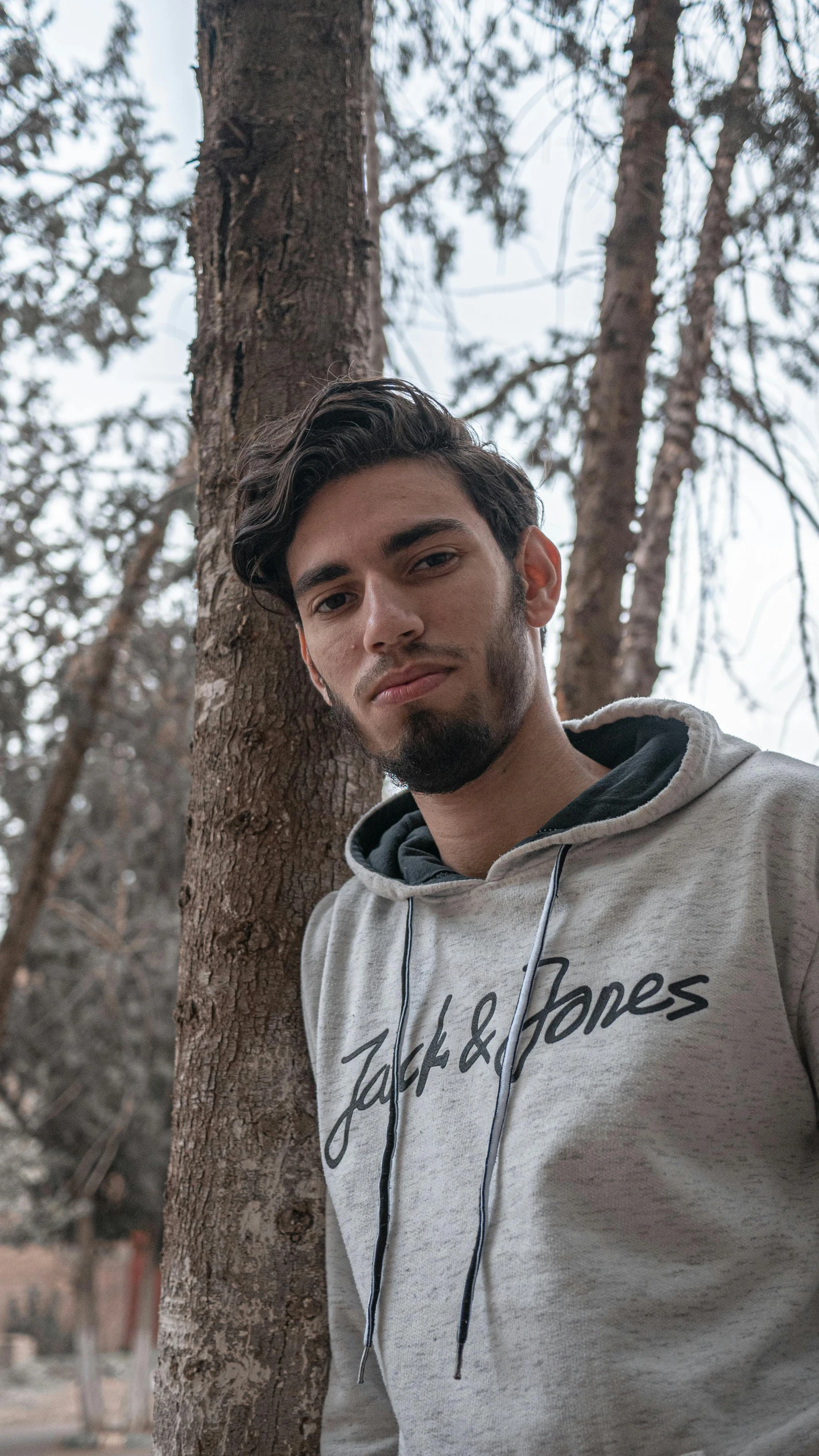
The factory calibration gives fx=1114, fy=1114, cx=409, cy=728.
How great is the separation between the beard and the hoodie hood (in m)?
0.15

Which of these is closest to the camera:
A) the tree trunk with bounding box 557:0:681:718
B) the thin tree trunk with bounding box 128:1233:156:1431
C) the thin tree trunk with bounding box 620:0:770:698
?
the tree trunk with bounding box 557:0:681:718

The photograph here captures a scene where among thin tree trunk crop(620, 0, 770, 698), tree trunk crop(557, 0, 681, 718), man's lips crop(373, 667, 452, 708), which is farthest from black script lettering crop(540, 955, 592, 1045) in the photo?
thin tree trunk crop(620, 0, 770, 698)

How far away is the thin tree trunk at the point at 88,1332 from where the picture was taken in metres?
18.8

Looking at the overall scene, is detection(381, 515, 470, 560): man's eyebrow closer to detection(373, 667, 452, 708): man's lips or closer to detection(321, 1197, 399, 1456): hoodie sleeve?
detection(373, 667, 452, 708): man's lips

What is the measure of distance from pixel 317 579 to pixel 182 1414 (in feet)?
4.32

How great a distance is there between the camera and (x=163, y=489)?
20.2 feet

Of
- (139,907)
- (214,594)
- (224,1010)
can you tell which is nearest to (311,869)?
(224,1010)

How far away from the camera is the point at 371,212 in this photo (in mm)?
2824

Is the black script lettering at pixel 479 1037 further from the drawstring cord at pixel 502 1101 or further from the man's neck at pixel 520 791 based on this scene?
the man's neck at pixel 520 791

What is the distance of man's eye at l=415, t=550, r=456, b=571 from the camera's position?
181cm

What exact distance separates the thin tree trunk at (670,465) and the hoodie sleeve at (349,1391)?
207cm

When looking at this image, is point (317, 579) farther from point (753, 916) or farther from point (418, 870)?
point (753, 916)

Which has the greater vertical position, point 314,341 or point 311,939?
point 314,341

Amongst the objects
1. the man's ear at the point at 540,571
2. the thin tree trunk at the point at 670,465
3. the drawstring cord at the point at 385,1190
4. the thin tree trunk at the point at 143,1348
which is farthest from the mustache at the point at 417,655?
the thin tree trunk at the point at 143,1348
